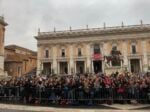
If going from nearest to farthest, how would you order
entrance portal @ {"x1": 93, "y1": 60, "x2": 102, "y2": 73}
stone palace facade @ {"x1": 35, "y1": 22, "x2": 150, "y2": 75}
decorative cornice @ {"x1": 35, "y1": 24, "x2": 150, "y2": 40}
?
decorative cornice @ {"x1": 35, "y1": 24, "x2": 150, "y2": 40} → stone palace facade @ {"x1": 35, "y1": 22, "x2": 150, "y2": 75} → entrance portal @ {"x1": 93, "y1": 60, "x2": 102, "y2": 73}

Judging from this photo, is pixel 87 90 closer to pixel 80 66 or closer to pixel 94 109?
pixel 94 109

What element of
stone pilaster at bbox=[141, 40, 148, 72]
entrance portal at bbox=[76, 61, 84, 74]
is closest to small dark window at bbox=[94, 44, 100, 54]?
entrance portal at bbox=[76, 61, 84, 74]

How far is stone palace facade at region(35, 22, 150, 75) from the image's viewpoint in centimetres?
6278

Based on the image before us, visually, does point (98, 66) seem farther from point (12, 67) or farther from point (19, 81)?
point (19, 81)

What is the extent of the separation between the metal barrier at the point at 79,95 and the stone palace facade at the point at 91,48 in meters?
44.1

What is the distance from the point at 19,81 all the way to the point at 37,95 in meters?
2.20

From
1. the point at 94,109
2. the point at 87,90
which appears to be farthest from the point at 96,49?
the point at 94,109

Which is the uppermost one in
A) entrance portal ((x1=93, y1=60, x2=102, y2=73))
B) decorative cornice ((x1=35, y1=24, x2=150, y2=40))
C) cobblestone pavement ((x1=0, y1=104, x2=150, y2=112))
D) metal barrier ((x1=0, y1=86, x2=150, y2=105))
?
decorative cornice ((x1=35, y1=24, x2=150, y2=40))

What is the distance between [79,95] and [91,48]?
164 feet

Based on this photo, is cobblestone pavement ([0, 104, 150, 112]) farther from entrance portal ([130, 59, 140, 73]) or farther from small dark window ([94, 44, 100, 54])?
small dark window ([94, 44, 100, 54])

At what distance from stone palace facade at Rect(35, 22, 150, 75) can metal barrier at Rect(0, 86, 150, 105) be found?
44.1 metres

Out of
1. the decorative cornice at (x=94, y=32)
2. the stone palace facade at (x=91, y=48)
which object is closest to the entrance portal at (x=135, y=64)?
the stone palace facade at (x=91, y=48)

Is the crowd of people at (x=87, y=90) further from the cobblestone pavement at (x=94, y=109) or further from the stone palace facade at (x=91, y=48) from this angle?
the stone palace facade at (x=91, y=48)

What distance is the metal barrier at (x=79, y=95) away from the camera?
52.3 ft
